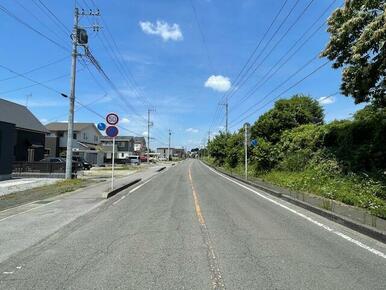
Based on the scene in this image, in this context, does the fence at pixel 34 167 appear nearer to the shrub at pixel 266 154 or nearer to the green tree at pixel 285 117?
the shrub at pixel 266 154

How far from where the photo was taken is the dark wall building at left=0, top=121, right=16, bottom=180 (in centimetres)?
2816

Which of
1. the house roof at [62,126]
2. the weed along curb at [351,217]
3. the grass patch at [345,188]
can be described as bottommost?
the weed along curb at [351,217]

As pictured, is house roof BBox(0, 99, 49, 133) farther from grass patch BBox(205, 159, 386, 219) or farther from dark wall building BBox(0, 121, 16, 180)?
grass patch BBox(205, 159, 386, 219)

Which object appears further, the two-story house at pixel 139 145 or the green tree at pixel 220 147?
the two-story house at pixel 139 145

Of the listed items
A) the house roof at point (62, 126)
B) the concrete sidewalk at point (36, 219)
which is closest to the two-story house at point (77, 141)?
the house roof at point (62, 126)

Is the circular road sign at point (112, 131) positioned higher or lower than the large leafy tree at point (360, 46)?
lower

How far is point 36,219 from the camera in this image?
11820 millimetres

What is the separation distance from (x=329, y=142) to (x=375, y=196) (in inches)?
434

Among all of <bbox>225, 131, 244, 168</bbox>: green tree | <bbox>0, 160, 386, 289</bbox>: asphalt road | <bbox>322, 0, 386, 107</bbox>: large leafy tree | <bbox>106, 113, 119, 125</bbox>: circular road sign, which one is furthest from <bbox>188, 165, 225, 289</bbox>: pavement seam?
<bbox>225, 131, 244, 168</bbox>: green tree

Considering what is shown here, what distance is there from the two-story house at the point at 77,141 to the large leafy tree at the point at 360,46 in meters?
50.6

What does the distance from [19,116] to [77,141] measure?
2379 cm

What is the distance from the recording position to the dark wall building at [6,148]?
2816 centimetres

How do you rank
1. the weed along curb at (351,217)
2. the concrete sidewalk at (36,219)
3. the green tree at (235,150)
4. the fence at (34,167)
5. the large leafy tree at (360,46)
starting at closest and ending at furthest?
1. the concrete sidewalk at (36,219)
2. the weed along curb at (351,217)
3. the large leafy tree at (360,46)
4. the fence at (34,167)
5. the green tree at (235,150)

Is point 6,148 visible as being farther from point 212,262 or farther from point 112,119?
point 212,262
